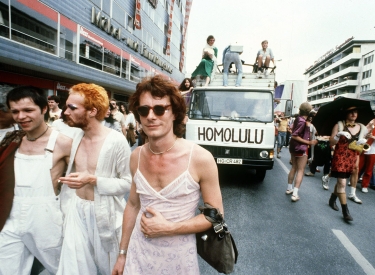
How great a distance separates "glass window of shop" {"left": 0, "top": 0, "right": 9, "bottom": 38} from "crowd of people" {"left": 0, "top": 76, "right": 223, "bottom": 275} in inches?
421

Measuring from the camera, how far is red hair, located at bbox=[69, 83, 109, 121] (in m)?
2.16

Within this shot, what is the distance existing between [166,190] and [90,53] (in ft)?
56.0

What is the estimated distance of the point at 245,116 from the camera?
19.6 ft

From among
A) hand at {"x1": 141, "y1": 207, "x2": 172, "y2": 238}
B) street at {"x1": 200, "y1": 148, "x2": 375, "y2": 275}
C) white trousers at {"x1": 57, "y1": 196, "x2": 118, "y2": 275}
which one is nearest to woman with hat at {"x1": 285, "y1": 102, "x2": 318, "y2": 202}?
street at {"x1": 200, "y1": 148, "x2": 375, "y2": 275}

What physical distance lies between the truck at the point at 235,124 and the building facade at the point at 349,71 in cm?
4636

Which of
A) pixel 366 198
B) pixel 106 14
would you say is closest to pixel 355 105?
pixel 366 198

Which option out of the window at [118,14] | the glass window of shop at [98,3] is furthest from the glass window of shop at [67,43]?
the window at [118,14]

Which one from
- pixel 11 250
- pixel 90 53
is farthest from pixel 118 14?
pixel 11 250

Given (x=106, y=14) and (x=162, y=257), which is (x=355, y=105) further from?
(x=106, y=14)

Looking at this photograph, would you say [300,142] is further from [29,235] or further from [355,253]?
[29,235]

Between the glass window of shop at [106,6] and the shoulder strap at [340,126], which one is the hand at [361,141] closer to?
the shoulder strap at [340,126]

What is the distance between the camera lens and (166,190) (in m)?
1.38

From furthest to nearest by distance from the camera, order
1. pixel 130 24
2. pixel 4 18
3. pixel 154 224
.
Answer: pixel 130 24, pixel 4 18, pixel 154 224

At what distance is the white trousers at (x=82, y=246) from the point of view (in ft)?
6.12
